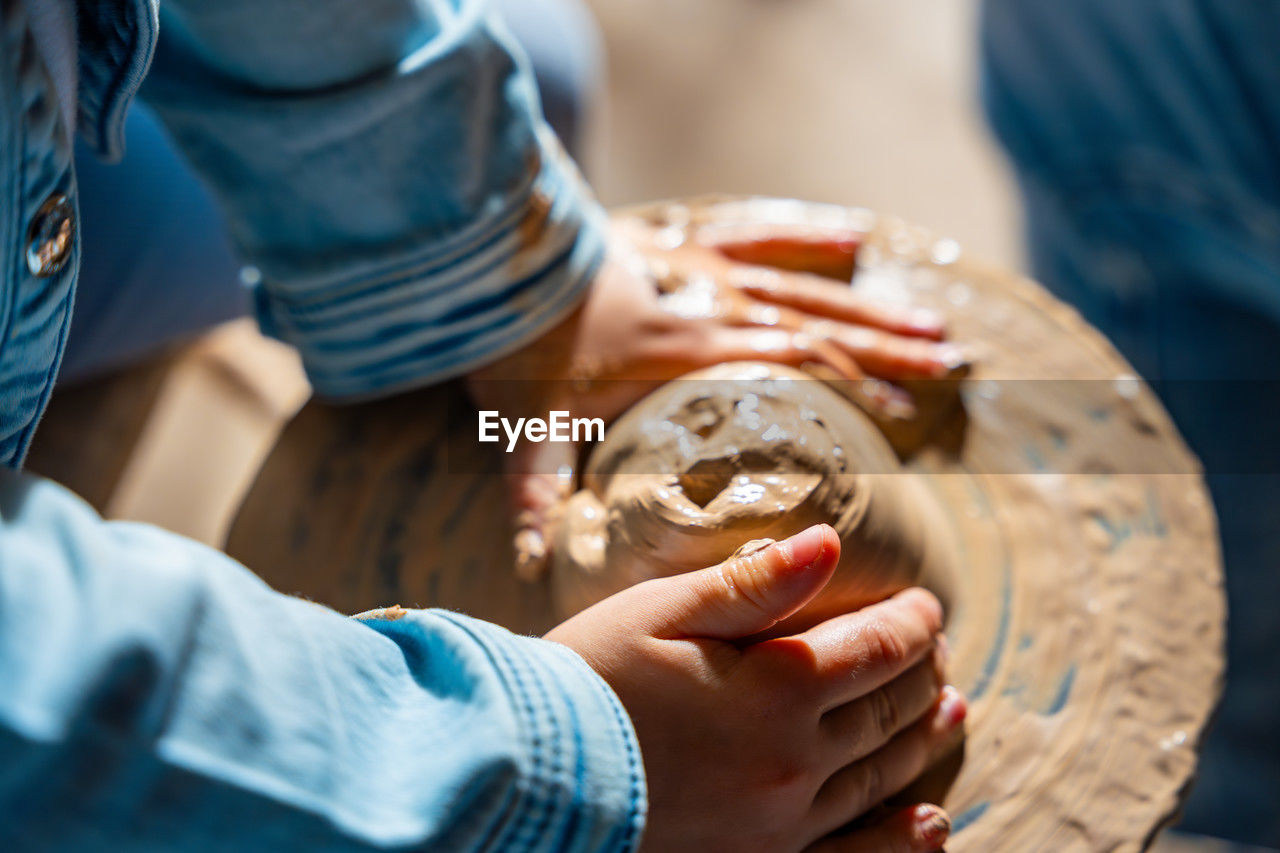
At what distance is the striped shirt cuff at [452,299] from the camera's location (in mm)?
641

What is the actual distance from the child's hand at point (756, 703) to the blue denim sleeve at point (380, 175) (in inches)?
10.9

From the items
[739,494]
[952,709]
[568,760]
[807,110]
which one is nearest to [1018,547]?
[952,709]

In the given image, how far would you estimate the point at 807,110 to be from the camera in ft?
5.02

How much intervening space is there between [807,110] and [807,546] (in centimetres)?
124

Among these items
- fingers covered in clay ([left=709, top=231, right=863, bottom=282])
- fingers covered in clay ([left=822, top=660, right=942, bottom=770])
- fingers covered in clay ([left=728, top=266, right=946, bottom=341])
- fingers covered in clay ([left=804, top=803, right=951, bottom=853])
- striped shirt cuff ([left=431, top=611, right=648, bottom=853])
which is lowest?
fingers covered in clay ([left=804, top=803, right=951, bottom=853])

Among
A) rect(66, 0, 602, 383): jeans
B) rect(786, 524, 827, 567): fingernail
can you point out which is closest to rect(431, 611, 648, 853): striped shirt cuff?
rect(786, 524, 827, 567): fingernail

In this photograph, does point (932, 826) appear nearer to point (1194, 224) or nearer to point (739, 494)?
point (739, 494)

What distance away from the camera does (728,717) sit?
465mm

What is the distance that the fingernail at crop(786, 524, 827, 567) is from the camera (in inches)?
17.9

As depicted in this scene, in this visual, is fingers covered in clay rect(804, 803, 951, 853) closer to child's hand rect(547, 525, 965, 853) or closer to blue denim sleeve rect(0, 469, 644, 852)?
child's hand rect(547, 525, 965, 853)

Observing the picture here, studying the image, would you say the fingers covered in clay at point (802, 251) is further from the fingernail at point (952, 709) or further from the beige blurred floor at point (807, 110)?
the beige blurred floor at point (807, 110)

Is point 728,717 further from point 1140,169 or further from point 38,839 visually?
point 1140,169

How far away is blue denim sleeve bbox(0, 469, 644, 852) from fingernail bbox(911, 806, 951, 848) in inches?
8.1

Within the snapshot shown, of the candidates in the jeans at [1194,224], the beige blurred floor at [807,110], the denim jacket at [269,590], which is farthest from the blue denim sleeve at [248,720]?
the beige blurred floor at [807,110]
